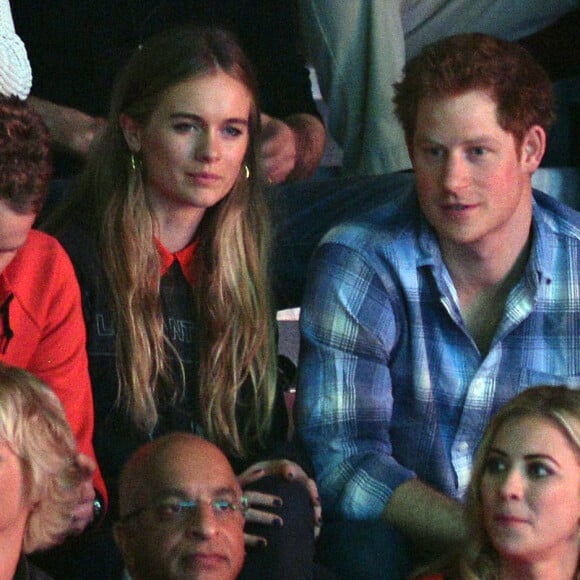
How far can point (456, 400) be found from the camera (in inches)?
93.3

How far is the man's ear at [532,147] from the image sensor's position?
2383 mm

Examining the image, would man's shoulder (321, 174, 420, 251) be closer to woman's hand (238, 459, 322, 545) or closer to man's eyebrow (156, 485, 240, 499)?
woman's hand (238, 459, 322, 545)

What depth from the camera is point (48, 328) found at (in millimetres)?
2240

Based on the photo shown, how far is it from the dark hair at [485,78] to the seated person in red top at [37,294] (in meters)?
0.62

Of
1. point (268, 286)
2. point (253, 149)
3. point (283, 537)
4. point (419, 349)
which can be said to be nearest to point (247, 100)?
point (253, 149)

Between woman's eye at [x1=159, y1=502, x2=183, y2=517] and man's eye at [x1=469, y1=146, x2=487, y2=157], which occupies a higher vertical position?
man's eye at [x1=469, y1=146, x2=487, y2=157]

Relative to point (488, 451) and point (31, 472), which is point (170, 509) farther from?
point (488, 451)

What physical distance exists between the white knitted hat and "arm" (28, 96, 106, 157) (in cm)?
67

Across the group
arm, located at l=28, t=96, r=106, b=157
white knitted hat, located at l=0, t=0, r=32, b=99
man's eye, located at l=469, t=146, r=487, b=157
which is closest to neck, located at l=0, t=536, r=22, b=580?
white knitted hat, located at l=0, t=0, r=32, b=99

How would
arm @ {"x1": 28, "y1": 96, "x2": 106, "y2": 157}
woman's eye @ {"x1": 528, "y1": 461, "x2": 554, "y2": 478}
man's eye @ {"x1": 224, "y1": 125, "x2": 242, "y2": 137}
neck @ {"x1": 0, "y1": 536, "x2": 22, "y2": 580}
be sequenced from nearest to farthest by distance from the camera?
neck @ {"x1": 0, "y1": 536, "x2": 22, "y2": 580}, woman's eye @ {"x1": 528, "y1": 461, "x2": 554, "y2": 478}, man's eye @ {"x1": 224, "y1": 125, "x2": 242, "y2": 137}, arm @ {"x1": 28, "y1": 96, "x2": 106, "y2": 157}

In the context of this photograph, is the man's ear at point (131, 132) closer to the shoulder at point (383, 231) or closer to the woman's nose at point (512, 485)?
the shoulder at point (383, 231)

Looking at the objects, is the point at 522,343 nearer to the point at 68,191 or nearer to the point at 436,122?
the point at 436,122

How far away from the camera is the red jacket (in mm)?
2203

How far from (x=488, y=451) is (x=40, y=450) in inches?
24.1
